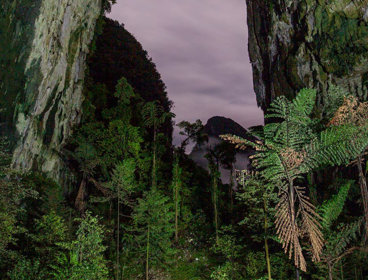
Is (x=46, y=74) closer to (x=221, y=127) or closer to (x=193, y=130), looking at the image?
(x=193, y=130)

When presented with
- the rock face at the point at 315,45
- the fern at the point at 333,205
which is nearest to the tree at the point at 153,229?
the fern at the point at 333,205

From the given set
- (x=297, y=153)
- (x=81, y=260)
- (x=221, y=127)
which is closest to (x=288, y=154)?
(x=297, y=153)

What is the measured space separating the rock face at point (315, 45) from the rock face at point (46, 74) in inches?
759

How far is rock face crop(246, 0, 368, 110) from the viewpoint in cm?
2295

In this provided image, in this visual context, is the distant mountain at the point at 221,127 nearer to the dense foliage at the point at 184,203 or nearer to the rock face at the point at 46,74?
the dense foliage at the point at 184,203

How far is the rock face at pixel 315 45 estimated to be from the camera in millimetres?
22953

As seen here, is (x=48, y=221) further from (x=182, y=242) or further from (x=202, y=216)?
(x=202, y=216)

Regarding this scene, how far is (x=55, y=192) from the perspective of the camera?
60.1 feet

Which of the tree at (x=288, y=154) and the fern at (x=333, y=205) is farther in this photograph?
the fern at (x=333, y=205)

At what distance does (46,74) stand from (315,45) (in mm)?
22792

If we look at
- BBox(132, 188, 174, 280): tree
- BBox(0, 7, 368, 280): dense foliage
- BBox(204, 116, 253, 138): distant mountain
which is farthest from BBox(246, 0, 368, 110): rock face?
BBox(204, 116, 253, 138): distant mountain

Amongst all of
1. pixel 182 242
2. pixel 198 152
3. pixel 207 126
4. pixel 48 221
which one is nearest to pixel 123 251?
pixel 182 242

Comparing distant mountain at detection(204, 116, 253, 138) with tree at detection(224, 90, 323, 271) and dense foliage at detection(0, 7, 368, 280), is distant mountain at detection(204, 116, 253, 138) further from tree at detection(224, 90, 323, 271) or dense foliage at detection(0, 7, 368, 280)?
tree at detection(224, 90, 323, 271)

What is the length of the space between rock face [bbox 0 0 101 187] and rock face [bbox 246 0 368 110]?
1928 centimetres
